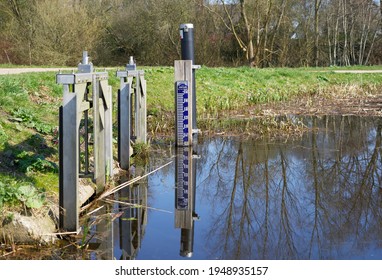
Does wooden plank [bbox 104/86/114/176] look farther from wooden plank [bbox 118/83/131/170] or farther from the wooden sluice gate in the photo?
wooden plank [bbox 118/83/131/170]

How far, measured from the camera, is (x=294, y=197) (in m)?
7.67

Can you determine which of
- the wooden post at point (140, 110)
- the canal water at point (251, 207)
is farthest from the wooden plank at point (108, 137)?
the wooden post at point (140, 110)

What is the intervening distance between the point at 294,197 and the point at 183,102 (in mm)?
4122

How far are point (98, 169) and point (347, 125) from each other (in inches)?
339

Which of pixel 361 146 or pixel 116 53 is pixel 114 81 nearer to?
pixel 361 146

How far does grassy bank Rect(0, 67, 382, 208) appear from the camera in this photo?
7211 mm

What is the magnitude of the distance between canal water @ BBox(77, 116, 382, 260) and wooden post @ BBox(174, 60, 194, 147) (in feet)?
1.13

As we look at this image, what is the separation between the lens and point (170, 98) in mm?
15648

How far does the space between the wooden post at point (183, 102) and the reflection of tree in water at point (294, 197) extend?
512 millimetres

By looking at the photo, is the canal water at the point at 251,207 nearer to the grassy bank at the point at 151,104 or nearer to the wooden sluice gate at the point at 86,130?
the wooden sluice gate at the point at 86,130

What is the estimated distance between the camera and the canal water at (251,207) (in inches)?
228

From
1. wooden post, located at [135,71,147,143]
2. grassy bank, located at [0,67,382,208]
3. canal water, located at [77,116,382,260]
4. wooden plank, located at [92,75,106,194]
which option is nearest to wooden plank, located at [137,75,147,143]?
wooden post, located at [135,71,147,143]

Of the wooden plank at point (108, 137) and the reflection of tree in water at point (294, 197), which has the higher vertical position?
the wooden plank at point (108, 137)

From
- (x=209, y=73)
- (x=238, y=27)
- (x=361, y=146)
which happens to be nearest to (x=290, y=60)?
(x=238, y=27)
